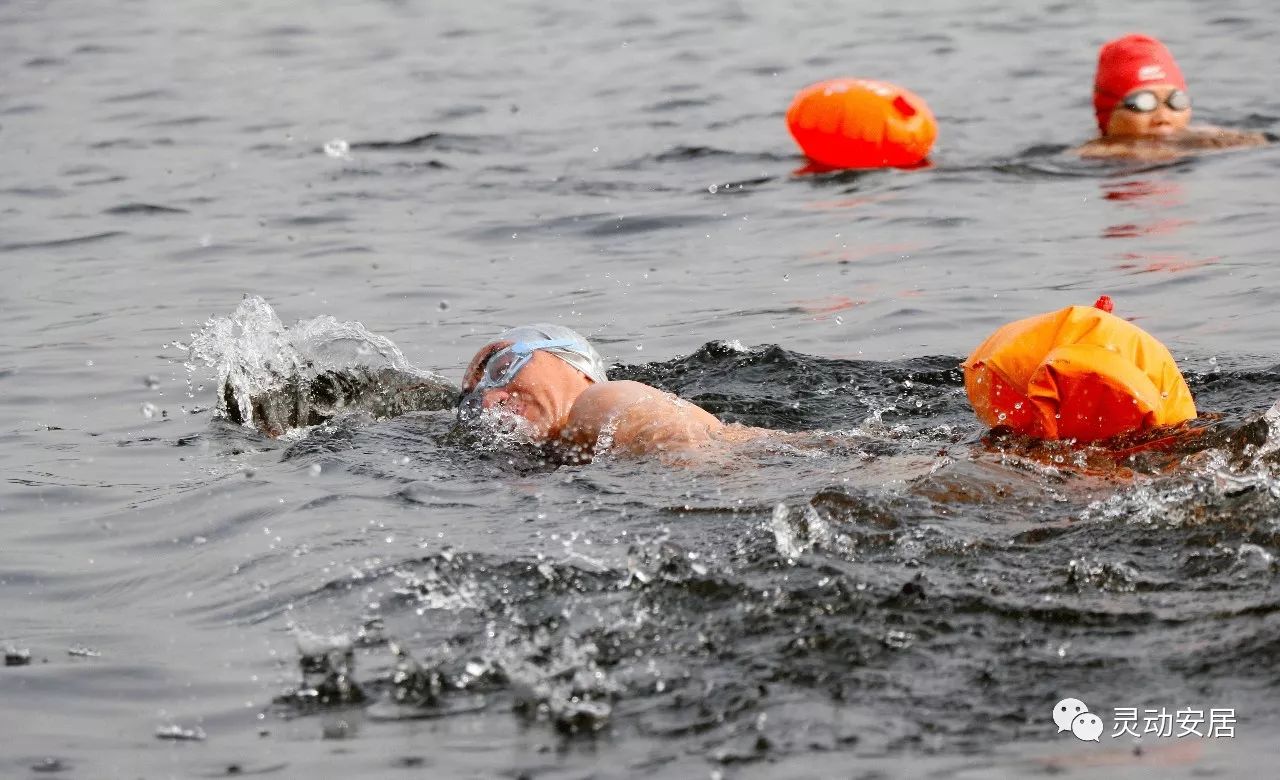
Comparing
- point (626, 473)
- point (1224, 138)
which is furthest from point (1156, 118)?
point (626, 473)

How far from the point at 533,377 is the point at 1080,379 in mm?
2180

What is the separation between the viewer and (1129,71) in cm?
1268

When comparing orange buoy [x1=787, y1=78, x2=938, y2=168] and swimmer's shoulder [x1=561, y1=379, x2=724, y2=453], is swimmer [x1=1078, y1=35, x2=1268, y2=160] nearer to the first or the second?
orange buoy [x1=787, y1=78, x2=938, y2=168]

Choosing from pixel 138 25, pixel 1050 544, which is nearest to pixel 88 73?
pixel 138 25

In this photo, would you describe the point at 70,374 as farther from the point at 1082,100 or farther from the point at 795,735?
the point at 1082,100

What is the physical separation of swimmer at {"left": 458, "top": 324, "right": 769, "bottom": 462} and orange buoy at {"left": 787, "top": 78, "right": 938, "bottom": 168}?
6.11 m

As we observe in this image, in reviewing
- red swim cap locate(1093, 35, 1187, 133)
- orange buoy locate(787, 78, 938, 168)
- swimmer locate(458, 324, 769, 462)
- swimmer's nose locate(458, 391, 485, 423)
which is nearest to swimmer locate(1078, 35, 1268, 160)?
red swim cap locate(1093, 35, 1187, 133)

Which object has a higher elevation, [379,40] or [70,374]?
[379,40]

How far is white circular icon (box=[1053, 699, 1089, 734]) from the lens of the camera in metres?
3.88

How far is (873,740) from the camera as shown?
3.88m

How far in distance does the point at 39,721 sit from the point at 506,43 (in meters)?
15.9

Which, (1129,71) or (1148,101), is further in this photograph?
(1129,71)

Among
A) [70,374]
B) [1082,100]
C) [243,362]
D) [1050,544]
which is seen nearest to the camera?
[1050,544]

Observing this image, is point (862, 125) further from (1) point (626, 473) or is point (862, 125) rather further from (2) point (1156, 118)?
(1) point (626, 473)
